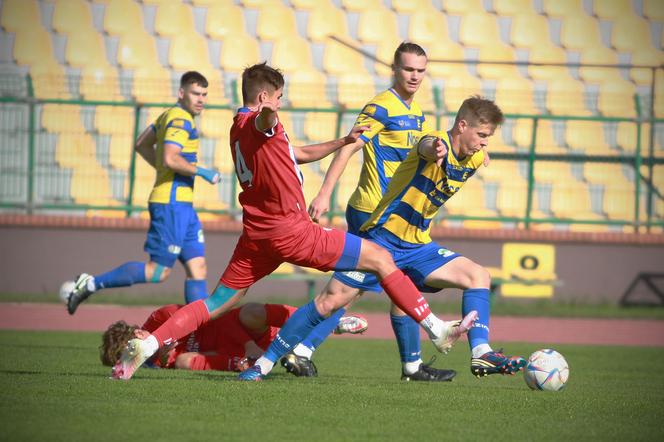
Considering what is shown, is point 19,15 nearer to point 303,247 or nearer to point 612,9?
point 612,9

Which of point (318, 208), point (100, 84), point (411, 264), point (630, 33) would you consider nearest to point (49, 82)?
point (100, 84)

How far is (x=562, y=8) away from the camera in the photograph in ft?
65.0

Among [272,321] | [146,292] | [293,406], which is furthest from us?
[146,292]

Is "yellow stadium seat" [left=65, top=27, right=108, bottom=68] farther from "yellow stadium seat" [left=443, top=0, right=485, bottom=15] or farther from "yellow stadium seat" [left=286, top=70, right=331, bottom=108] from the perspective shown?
"yellow stadium seat" [left=443, top=0, right=485, bottom=15]

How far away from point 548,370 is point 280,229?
202 cm

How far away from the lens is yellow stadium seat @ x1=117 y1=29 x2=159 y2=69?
1823 cm

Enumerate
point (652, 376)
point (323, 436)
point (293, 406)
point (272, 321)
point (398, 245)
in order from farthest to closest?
1. point (652, 376)
2. point (272, 321)
3. point (398, 245)
4. point (293, 406)
5. point (323, 436)

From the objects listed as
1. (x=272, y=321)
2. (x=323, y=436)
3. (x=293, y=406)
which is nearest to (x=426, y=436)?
(x=323, y=436)

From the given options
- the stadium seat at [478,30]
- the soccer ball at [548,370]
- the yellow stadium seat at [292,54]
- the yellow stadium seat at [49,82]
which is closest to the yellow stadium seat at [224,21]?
the yellow stadium seat at [292,54]

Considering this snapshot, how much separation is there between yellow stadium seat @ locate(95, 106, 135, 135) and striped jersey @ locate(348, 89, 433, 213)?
918 cm

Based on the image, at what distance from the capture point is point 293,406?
596 cm

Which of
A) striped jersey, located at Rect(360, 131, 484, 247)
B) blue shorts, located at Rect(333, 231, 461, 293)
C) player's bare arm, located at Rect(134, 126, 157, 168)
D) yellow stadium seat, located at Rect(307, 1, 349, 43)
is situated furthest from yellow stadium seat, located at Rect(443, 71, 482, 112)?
blue shorts, located at Rect(333, 231, 461, 293)

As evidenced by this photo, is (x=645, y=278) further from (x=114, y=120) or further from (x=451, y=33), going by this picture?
(x=114, y=120)

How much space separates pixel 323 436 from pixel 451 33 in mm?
15044
